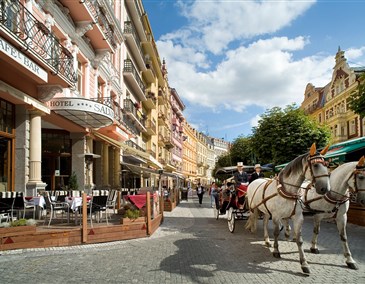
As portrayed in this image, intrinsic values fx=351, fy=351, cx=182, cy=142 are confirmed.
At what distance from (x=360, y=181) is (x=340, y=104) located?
44.4 metres

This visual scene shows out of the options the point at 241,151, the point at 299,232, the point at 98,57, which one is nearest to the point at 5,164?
the point at 98,57

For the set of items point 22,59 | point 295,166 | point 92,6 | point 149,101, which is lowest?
point 295,166

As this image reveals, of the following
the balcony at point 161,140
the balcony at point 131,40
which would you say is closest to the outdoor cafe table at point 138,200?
the balcony at point 131,40

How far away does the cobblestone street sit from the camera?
593 cm

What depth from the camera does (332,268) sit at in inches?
256

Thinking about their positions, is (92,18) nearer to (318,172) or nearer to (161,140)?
(318,172)

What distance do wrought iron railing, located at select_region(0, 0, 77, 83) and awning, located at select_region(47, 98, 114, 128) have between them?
0.93 m

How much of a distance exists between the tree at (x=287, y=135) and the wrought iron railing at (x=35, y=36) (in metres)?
15.6

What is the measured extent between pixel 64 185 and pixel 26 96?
666 centimetres

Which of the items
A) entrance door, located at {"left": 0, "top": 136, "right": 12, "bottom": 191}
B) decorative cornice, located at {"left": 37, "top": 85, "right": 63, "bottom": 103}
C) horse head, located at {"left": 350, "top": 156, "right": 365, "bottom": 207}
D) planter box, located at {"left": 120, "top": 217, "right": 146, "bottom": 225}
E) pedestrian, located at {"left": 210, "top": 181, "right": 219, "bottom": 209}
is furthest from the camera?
pedestrian, located at {"left": 210, "top": 181, "right": 219, "bottom": 209}

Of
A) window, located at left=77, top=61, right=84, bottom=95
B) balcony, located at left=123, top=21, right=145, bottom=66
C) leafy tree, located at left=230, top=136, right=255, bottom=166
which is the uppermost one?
balcony, located at left=123, top=21, right=145, bottom=66

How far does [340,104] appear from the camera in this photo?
155 ft

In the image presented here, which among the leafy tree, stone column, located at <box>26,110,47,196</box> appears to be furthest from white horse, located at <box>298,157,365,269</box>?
the leafy tree

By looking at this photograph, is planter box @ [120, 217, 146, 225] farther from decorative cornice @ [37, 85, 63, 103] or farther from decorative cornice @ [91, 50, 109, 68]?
decorative cornice @ [91, 50, 109, 68]
